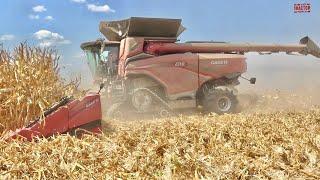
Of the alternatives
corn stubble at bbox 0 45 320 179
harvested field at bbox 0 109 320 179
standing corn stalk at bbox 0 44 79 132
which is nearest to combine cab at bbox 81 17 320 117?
standing corn stalk at bbox 0 44 79 132

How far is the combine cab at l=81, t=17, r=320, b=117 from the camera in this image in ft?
36.6

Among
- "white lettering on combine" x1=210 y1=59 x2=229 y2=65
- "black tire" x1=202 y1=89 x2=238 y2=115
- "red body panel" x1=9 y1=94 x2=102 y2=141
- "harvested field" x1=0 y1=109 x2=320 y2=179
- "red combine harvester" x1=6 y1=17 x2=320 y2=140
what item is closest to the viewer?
"harvested field" x1=0 y1=109 x2=320 y2=179

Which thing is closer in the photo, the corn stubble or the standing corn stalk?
the corn stubble

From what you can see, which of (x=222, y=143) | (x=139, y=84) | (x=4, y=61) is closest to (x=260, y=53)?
(x=139, y=84)

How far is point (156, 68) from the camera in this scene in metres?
11.2

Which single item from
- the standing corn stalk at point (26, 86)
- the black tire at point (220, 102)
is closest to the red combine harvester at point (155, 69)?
the black tire at point (220, 102)

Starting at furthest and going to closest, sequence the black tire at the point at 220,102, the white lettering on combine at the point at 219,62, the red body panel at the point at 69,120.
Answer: the white lettering on combine at the point at 219,62 → the black tire at the point at 220,102 → the red body panel at the point at 69,120

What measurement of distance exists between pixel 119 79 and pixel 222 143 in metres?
6.91

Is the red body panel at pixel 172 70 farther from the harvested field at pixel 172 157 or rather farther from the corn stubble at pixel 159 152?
the harvested field at pixel 172 157

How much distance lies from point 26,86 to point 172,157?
10.0ft

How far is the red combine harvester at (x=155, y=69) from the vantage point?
11.1 m

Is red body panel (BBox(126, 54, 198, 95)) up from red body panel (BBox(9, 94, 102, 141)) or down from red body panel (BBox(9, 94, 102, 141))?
up

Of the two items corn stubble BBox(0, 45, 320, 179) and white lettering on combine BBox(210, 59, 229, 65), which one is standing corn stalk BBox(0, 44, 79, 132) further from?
white lettering on combine BBox(210, 59, 229, 65)

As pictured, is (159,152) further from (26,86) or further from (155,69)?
(155,69)
